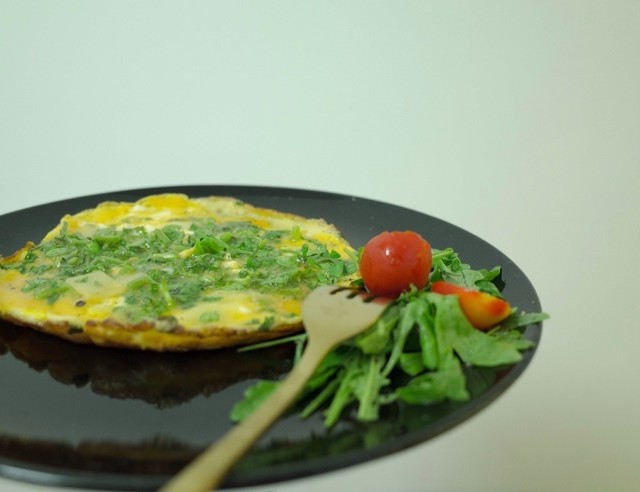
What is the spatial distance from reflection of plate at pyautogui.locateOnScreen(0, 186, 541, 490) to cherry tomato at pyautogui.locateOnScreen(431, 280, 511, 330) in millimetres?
135

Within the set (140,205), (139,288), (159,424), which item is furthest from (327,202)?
(159,424)

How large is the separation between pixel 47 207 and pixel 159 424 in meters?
2.47

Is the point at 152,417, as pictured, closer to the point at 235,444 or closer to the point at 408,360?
the point at 235,444

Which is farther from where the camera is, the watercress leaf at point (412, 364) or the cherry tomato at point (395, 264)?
the cherry tomato at point (395, 264)

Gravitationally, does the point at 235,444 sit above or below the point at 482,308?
below

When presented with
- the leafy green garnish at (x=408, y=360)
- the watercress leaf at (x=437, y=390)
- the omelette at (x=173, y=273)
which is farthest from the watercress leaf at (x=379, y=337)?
the omelette at (x=173, y=273)

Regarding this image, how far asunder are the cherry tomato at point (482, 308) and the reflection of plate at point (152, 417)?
0.44ft

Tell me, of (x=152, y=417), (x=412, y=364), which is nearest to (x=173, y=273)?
(x=152, y=417)

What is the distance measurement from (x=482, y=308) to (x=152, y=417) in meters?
1.32

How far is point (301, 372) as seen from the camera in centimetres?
259

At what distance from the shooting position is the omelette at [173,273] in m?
3.28

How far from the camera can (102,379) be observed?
3.10 m

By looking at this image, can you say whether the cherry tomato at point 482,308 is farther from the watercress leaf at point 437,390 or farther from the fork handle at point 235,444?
the fork handle at point 235,444

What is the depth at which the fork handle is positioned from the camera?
6.69 ft
